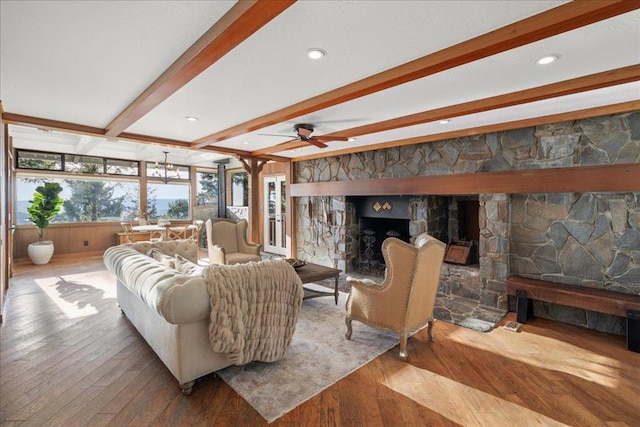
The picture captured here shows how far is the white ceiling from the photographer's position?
1646mm

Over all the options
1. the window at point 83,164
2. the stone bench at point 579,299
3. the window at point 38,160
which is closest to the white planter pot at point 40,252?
the window at point 38,160

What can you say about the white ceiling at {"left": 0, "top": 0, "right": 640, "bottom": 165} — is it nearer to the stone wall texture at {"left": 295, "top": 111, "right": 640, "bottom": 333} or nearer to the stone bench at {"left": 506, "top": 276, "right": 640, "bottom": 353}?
the stone wall texture at {"left": 295, "top": 111, "right": 640, "bottom": 333}

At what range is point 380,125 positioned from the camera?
12.8 feet

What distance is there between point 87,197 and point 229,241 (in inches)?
189

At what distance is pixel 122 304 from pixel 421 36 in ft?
13.1

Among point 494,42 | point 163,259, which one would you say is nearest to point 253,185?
→ point 163,259

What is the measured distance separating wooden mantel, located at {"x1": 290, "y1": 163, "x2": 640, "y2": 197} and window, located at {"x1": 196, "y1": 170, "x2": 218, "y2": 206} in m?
5.69

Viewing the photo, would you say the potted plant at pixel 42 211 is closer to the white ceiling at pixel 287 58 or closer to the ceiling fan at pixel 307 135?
the white ceiling at pixel 287 58

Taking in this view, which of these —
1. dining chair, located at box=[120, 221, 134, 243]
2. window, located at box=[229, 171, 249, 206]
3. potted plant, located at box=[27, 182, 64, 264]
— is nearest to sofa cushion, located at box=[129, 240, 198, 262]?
dining chair, located at box=[120, 221, 134, 243]

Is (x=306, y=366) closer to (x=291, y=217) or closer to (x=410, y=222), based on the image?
(x=410, y=222)

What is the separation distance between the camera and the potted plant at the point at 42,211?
6117 mm

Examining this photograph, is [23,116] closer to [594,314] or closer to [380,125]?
[380,125]

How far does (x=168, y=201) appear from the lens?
8.90 metres

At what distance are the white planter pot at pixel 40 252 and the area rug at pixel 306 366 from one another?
20.3ft
